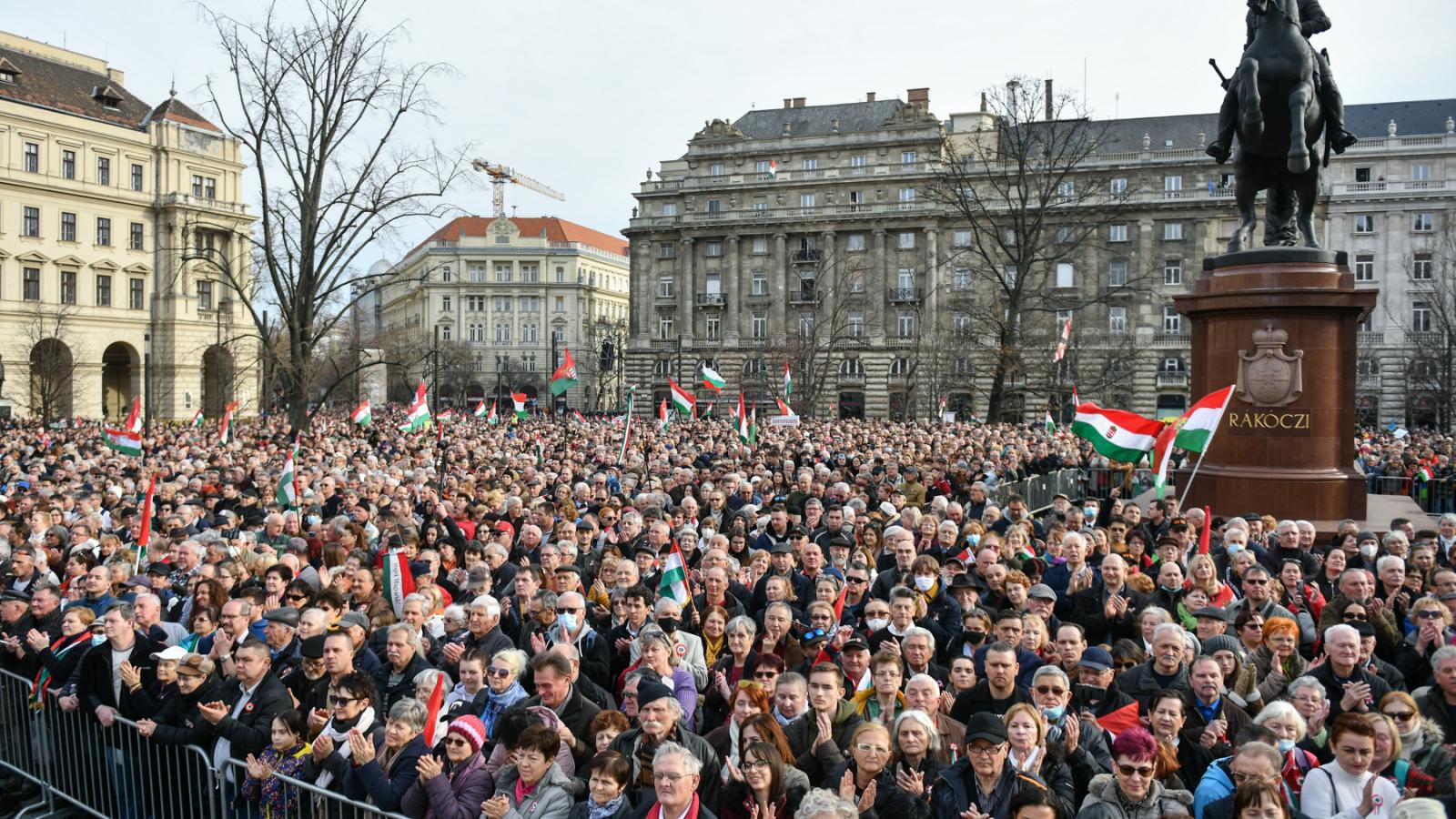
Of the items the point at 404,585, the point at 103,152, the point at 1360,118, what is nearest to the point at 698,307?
the point at 103,152

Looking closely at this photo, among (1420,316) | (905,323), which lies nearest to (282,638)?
(905,323)

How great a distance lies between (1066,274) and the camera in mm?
69500

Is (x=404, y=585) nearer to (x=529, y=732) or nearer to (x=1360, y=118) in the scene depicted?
(x=529, y=732)

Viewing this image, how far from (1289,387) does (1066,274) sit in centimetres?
5813

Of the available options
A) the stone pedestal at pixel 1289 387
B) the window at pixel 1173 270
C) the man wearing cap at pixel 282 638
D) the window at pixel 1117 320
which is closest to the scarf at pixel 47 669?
the man wearing cap at pixel 282 638

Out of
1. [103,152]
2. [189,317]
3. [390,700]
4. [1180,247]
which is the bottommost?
[390,700]

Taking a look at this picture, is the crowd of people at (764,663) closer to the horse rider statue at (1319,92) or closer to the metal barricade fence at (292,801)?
the metal barricade fence at (292,801)

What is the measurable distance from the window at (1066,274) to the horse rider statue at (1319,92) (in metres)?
55.9

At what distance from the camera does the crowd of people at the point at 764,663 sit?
516 centimetres

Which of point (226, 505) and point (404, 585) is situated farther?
point (226, 505)

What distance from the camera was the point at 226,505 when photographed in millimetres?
17078

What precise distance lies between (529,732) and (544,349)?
11112 cm

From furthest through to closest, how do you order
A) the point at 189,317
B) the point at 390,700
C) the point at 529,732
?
the point at 189,317 → the point at 390,700 → the point at 529,732

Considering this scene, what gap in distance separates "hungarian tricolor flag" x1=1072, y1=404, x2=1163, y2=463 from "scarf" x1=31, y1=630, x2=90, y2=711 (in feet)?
33.3
